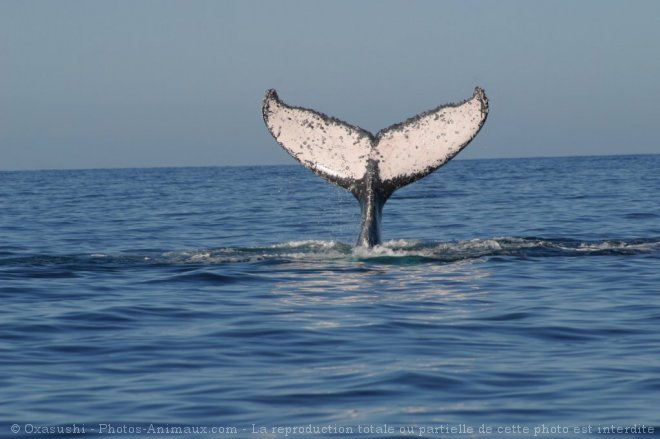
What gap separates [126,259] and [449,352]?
6.91m

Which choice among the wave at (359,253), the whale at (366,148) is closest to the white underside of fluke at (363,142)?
the whale at (366,148)

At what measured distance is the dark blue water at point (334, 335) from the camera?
22.9 feet

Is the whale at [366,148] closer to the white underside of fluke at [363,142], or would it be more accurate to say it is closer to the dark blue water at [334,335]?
the white underside of fluke at [363,142]

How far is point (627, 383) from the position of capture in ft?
24.9

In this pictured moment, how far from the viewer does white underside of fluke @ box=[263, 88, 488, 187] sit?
500 inches

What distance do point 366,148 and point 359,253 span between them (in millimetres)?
1125

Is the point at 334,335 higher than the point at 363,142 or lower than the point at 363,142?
lower

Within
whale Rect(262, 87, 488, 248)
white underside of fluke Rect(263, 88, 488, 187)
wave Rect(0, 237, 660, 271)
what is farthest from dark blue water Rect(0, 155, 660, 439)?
white underside of fluke Rect(263, 88, 488, 187)

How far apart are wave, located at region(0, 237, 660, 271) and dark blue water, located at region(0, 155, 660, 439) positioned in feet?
0.14

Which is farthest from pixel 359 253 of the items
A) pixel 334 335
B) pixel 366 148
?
pixel 334 335

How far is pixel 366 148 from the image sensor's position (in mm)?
13289

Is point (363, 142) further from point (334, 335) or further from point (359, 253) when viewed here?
point (334, 335)

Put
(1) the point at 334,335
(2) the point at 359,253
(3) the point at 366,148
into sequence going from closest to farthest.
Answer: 1. (1) the point at 334,335
2. (3) the point at 366,148
3. (2) the point at 359,253

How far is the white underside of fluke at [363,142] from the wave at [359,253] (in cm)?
93
